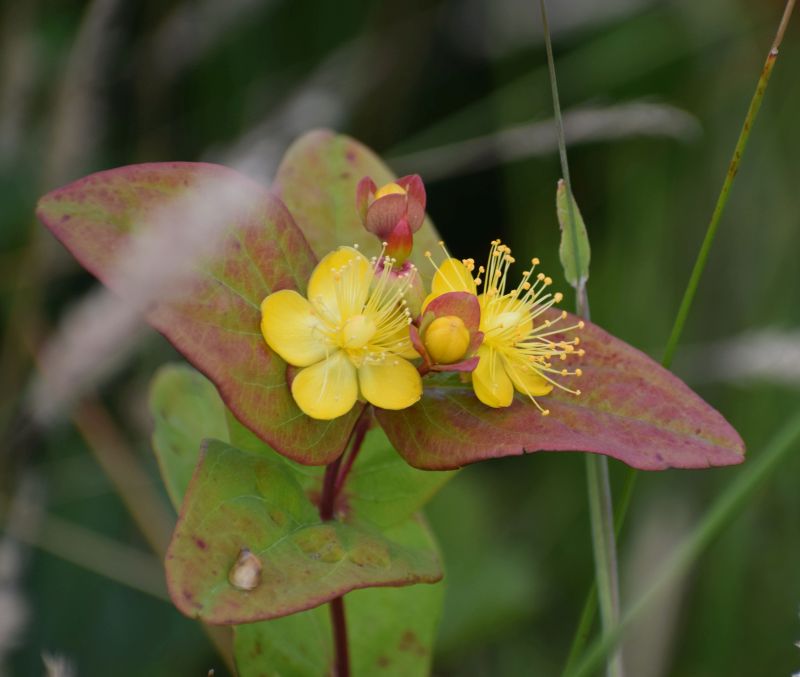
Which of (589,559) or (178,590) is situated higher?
(178,590)

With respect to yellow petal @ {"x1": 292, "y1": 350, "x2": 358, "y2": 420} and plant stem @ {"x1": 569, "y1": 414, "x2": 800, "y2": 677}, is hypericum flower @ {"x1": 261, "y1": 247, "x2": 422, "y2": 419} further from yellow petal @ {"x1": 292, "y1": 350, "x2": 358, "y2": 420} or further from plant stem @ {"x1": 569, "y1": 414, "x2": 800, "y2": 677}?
plant stem @ {"x1": 569, "y1": 414, "x2": 800, "y2": 677}

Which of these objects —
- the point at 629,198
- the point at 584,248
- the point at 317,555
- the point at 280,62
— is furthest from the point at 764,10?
the point at 317,555

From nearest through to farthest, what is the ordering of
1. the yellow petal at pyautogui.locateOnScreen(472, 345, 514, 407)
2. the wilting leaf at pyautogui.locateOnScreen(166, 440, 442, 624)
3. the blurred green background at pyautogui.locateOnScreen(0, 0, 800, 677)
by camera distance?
the wilting leaf at pyautogui.locateOnScreen(166, 440, 442, 624) < the yellow petal at pyautogui.locateOnScreen(472, 345, 514, 407) < the blurred green background at pyautogui.locateOnScreen(0, 0, 800, 677)

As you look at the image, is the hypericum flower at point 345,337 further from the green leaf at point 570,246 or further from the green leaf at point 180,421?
the green leaf at point 180,421

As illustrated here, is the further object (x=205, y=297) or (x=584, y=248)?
(x=584, y=248)

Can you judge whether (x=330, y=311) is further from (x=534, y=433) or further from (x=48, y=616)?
(x=48, y=616)

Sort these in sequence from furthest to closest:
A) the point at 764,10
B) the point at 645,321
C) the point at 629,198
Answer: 1. the point at 764,10
2. the point at 629,198
3. the point at 645,321

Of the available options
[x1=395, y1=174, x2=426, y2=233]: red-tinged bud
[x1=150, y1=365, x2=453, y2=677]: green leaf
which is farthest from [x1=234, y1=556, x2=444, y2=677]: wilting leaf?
[x1=395, y1=174, x2=426, y2=233]: red-tinged bud

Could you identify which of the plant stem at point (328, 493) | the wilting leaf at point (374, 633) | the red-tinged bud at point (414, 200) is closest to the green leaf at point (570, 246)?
the red-tinged bud at point (414, 200)
